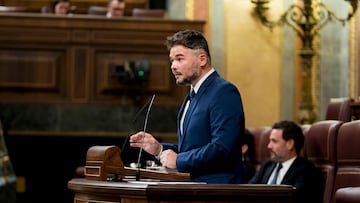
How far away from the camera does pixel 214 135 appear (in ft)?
13.1

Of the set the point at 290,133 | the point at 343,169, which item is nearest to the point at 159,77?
the point at 290,133

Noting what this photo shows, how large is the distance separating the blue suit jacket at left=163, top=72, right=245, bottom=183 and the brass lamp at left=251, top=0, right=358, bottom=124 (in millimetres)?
6242

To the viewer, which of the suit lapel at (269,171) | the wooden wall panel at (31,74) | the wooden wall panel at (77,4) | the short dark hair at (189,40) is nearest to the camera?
the short dark hair at (189,40)

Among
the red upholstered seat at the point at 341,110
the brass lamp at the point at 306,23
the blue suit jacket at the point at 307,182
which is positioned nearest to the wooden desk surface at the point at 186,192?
the blue suit jacket at the point at 307,182

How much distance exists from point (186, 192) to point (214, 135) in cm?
45

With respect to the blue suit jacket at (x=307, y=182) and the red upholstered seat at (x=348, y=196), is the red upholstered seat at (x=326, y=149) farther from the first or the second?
the red upholstered seat at (x=348, y=196)

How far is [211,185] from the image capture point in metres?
3.66

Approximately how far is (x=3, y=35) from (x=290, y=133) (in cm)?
459

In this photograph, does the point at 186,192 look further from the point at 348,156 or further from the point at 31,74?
the point at 31,74

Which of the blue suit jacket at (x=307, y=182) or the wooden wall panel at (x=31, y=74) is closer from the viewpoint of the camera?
the blue suit jacket at (x=307, y=182)

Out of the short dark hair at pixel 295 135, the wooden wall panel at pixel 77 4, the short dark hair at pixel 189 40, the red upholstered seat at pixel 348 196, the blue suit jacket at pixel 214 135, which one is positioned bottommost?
the red upholstered seat at pixel 348 196

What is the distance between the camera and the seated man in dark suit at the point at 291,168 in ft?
18.8

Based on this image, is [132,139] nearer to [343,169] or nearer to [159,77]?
[343,169]

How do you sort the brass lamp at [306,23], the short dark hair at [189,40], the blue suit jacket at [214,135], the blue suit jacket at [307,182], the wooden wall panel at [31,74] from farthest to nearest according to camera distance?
the brass lamp at [306,23]
the wooden wall panel at [31,74]
the blue suit jacket at [307,182]
the short dark hair at [189,40]
the blue suit jacket at [214,135]
